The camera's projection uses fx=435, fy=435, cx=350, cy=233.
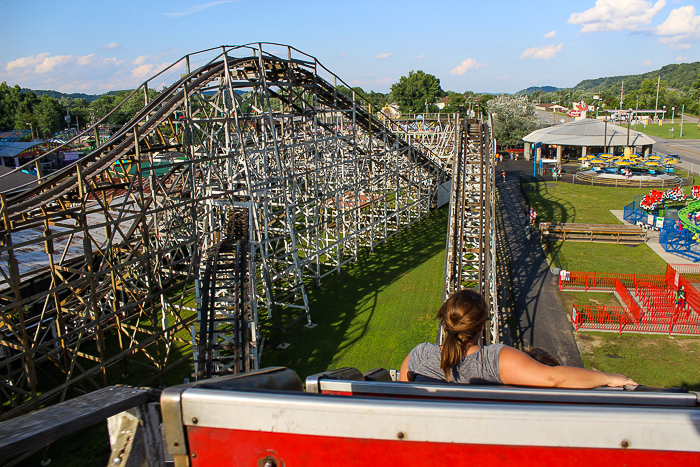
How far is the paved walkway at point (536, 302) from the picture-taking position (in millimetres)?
11733

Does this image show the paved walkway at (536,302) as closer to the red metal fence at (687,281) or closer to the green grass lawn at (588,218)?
the green grass lawn at (588,218)

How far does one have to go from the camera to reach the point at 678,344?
11.8 m

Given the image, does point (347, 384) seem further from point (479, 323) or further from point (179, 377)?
point (179, 377)

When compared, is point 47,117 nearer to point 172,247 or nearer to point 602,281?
point 172,247

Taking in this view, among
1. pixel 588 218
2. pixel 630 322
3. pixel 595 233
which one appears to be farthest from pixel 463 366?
pixel 588 218

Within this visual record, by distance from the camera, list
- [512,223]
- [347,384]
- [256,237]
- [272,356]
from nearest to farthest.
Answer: [347,384] < [272,356] < [256,237] < [512,223]

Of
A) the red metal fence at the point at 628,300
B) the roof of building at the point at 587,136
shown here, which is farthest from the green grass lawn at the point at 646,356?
the roof of building at the point at 587,136

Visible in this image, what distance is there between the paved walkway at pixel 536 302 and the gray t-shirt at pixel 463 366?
964cm

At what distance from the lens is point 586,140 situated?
142ft

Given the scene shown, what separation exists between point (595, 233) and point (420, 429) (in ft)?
75.0

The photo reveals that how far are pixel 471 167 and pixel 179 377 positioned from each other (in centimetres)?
1115

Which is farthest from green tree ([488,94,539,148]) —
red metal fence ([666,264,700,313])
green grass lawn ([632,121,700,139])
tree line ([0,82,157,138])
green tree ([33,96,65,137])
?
green tree ([33,96,65,137])

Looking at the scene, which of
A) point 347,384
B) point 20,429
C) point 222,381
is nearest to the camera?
point 20,429

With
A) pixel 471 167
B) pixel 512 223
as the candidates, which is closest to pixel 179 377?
pixel 471 167
